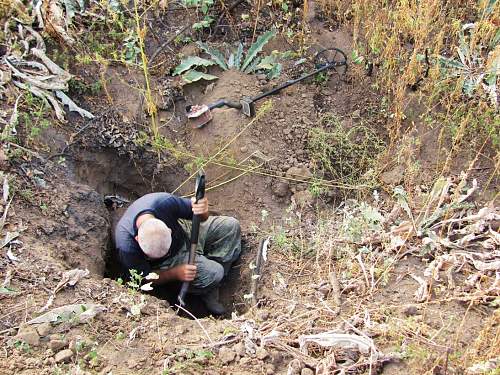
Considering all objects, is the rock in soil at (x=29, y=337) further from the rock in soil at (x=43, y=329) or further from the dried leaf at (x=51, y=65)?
the dried leaf at (x=51, y=65)

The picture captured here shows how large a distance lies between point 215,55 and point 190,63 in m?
0.22

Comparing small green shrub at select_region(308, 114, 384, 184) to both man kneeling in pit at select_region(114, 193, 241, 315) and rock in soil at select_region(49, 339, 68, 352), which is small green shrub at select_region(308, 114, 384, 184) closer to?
man kneeling in pit at select_region(114, 193, 241, 315)

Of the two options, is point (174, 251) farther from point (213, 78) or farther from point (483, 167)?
point (483, 167)

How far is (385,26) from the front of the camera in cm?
456

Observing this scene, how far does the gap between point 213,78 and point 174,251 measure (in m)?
1.54

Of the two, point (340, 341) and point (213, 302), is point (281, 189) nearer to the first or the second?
point (213, 302)

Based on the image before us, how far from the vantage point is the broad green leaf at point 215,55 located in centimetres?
475

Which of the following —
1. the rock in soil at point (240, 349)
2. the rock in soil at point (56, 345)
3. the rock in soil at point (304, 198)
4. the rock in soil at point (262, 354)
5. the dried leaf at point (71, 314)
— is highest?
the rock in soil at point (304, 198)

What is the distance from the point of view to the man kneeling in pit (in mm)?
3861

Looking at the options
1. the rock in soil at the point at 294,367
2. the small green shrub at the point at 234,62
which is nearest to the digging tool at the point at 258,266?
the rock in soil at the point at 294,367

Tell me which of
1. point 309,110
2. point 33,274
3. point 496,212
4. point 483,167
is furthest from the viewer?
point 309,110

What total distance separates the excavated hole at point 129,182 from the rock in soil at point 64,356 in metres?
1.33

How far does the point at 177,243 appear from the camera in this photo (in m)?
4.23

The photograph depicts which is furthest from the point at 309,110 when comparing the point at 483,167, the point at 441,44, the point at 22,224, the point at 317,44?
the point at 22,224
